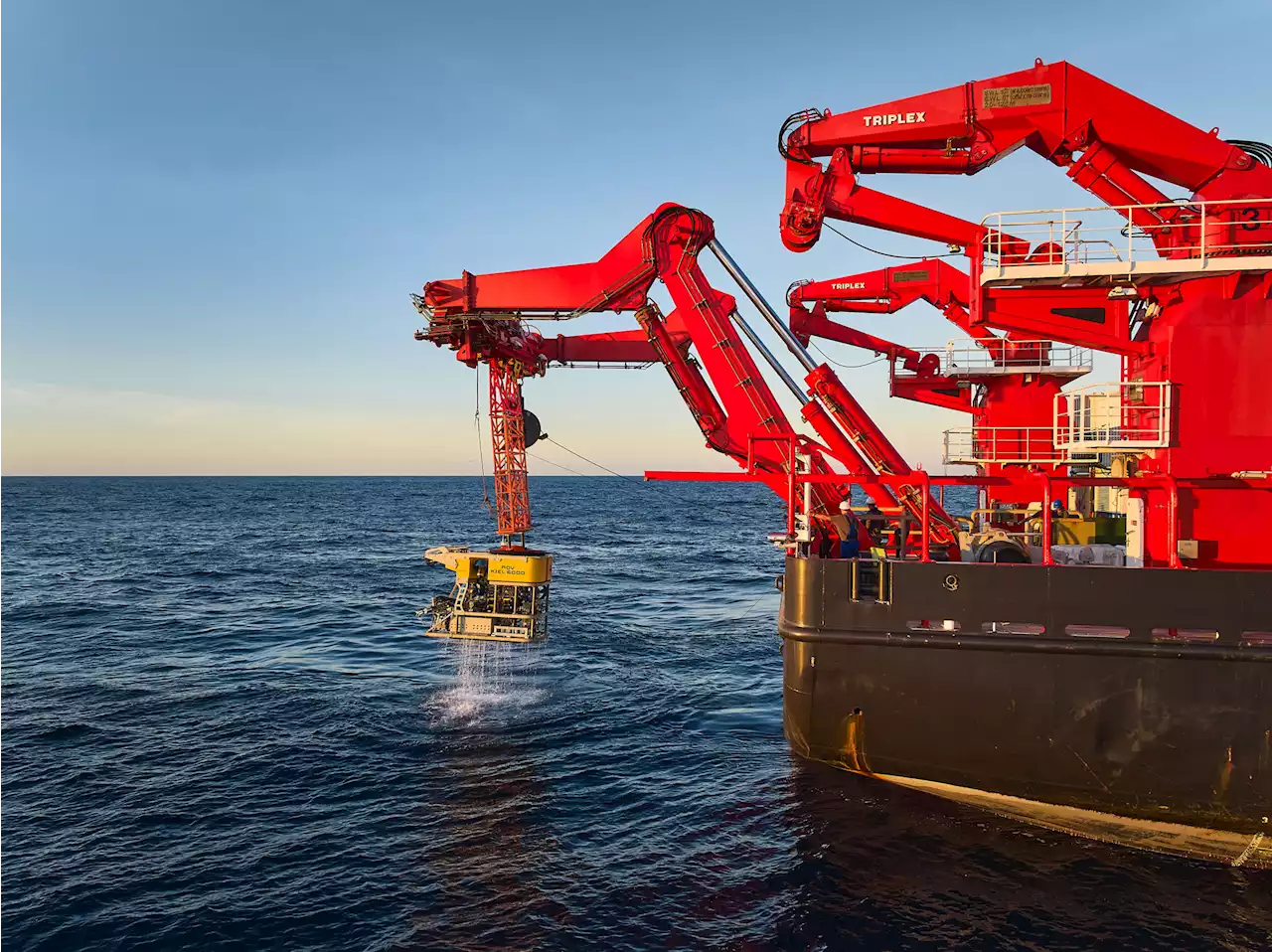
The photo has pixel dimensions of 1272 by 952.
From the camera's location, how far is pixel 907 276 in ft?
87.4

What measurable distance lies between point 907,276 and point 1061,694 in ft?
53.9

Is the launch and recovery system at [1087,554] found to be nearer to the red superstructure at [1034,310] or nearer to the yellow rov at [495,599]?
the red superstructure at [1034,310]

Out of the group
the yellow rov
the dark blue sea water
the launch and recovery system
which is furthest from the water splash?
the launch and recovery system

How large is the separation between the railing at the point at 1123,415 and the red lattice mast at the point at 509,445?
556 inches

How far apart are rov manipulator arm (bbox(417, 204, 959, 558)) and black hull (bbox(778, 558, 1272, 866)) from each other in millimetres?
4910

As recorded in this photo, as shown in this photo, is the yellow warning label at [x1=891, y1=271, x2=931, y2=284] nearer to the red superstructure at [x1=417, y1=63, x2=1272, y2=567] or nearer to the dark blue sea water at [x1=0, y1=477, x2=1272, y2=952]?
the red superstructure at [x1=417, y1=63, x2=1272, y2=567]

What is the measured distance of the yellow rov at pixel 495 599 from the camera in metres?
22.5

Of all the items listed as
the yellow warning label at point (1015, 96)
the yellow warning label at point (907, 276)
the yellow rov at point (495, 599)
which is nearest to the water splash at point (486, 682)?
the yellow rov at point (495, 599)

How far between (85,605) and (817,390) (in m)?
33.3

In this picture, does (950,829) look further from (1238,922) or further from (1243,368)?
(1243,368)

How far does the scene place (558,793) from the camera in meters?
16.4

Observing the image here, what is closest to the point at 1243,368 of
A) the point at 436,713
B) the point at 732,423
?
the point at 732,423

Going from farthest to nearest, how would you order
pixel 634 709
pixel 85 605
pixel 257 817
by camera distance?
1. pixel 85 605
2. pixel 634 709
3. pixel 257 817

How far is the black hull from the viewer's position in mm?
13070
